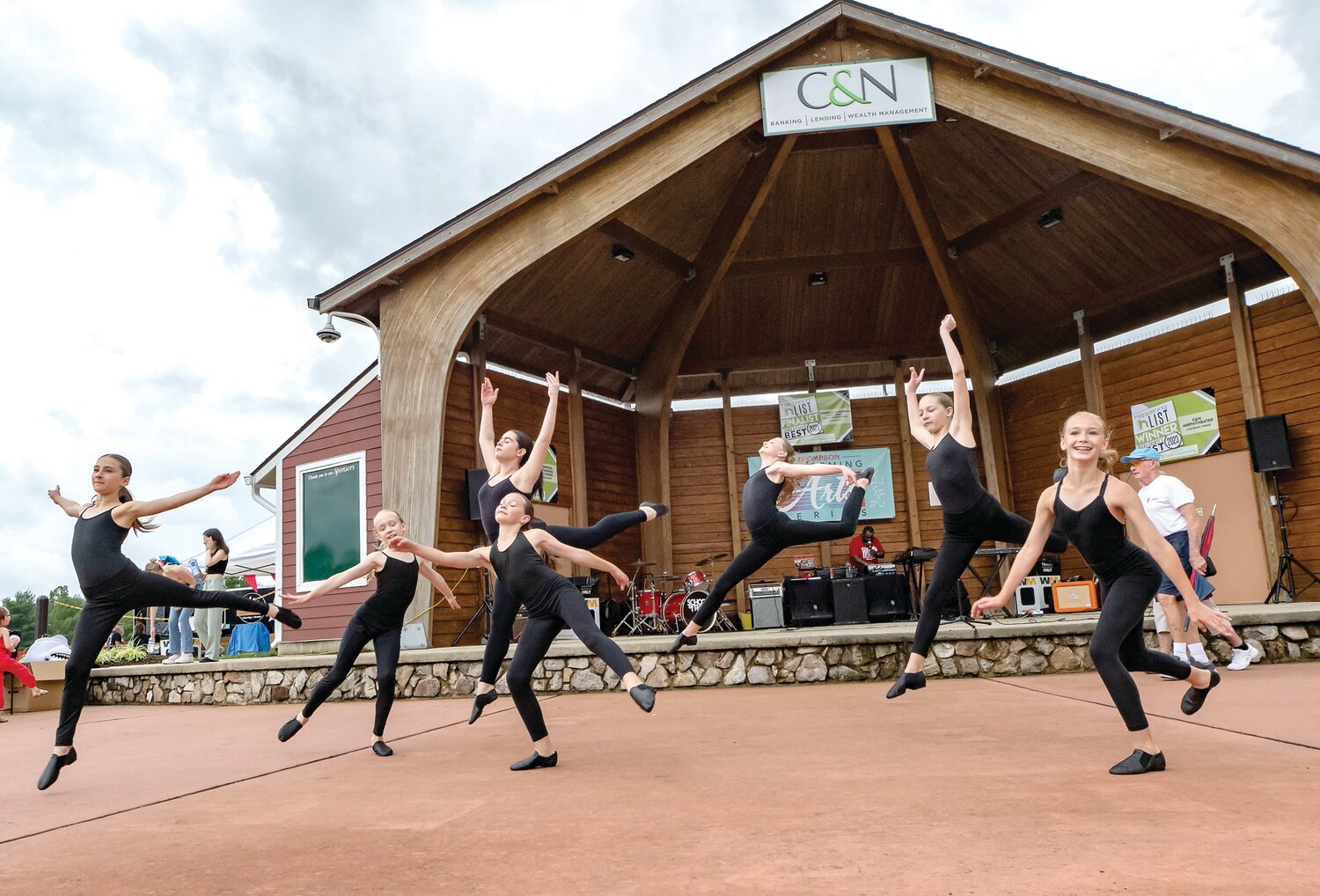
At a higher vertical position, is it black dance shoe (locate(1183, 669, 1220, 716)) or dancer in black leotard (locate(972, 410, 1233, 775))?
dancer in black leotard (locate(972, 410, 1233, 775))

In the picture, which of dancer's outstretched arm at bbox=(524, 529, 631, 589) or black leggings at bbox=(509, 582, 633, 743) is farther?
dancer's outstretched arm at bbox=(524, 529, 631, 589)

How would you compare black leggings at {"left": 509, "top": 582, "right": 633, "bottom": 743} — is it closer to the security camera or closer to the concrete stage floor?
the concrete stage floor

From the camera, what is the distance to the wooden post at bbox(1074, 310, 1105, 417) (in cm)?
1305

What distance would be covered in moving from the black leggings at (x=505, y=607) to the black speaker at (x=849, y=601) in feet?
21.8

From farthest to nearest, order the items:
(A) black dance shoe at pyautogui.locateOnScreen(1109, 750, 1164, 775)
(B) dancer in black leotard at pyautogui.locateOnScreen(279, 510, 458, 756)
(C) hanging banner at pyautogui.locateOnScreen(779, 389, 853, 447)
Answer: (C) hanging banner at pyautogui.locateOnScreen(779, 389, 853, 447) → (B) dancer in black leotard at pyautogui.locateOnScreen(279, 510, 458, 756) → (A) black dance shoe at pyautogui.locateOnScreen(1109, 750, 1164, 775)

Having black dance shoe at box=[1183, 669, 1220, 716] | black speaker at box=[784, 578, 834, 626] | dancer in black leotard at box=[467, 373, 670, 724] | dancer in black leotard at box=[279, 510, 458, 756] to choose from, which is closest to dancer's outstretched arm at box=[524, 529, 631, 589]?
dancer in black leotard at box=[467, 373, 670, 724]

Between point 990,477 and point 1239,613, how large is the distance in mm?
6189

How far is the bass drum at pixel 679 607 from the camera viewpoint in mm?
12703

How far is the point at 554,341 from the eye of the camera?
43.4 ft

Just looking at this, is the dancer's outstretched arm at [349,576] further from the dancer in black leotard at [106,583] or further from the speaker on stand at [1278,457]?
the speaker on stand at [1278,457]

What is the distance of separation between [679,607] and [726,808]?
9.99 m

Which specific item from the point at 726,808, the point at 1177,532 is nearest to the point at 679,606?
the point at 1177,532

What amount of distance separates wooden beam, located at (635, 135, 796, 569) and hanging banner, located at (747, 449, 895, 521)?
1644mm

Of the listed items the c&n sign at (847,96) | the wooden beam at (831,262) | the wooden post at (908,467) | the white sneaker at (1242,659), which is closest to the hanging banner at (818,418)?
the wooden post at (908,467)
